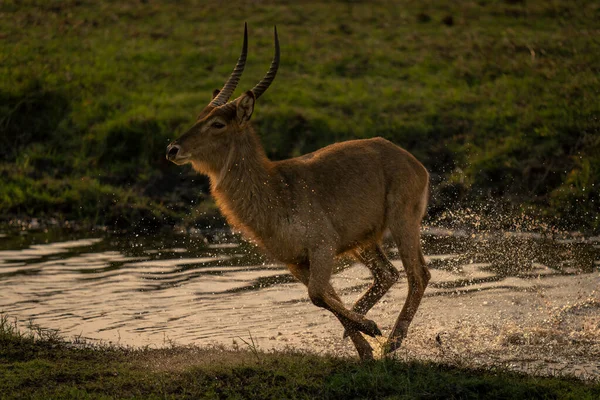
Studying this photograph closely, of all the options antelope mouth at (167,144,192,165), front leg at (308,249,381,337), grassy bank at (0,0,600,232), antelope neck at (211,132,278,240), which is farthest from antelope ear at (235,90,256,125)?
grassy bank at (0,0,600,232)

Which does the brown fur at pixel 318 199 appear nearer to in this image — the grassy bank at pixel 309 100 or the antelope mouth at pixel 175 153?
the antelope mouth at pixel 175 153

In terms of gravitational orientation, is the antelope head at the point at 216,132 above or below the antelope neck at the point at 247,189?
above

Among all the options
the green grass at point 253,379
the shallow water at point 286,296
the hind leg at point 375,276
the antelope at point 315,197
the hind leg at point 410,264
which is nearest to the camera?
the green grass at point 253,379

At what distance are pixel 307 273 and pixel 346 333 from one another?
51 cm

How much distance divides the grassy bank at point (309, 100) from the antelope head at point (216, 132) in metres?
4.68

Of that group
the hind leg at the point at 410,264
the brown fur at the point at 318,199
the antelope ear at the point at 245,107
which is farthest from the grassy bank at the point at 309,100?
the antelope ear at the point at 245,107

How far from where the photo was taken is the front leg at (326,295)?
6.34 m

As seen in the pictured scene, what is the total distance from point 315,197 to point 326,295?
2.49 feet

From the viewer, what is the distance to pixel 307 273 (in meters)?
6.79

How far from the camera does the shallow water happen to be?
6824mm

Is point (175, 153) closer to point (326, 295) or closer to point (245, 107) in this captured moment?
point (245, 107)

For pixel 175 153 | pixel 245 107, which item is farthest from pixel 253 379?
pixel 245 107

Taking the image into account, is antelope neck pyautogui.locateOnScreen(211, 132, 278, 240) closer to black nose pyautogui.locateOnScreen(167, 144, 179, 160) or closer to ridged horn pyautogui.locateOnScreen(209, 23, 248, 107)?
ridged horn pyautogui.locateOnScreen(209, 23, 248, 107)

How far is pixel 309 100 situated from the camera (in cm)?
1379
